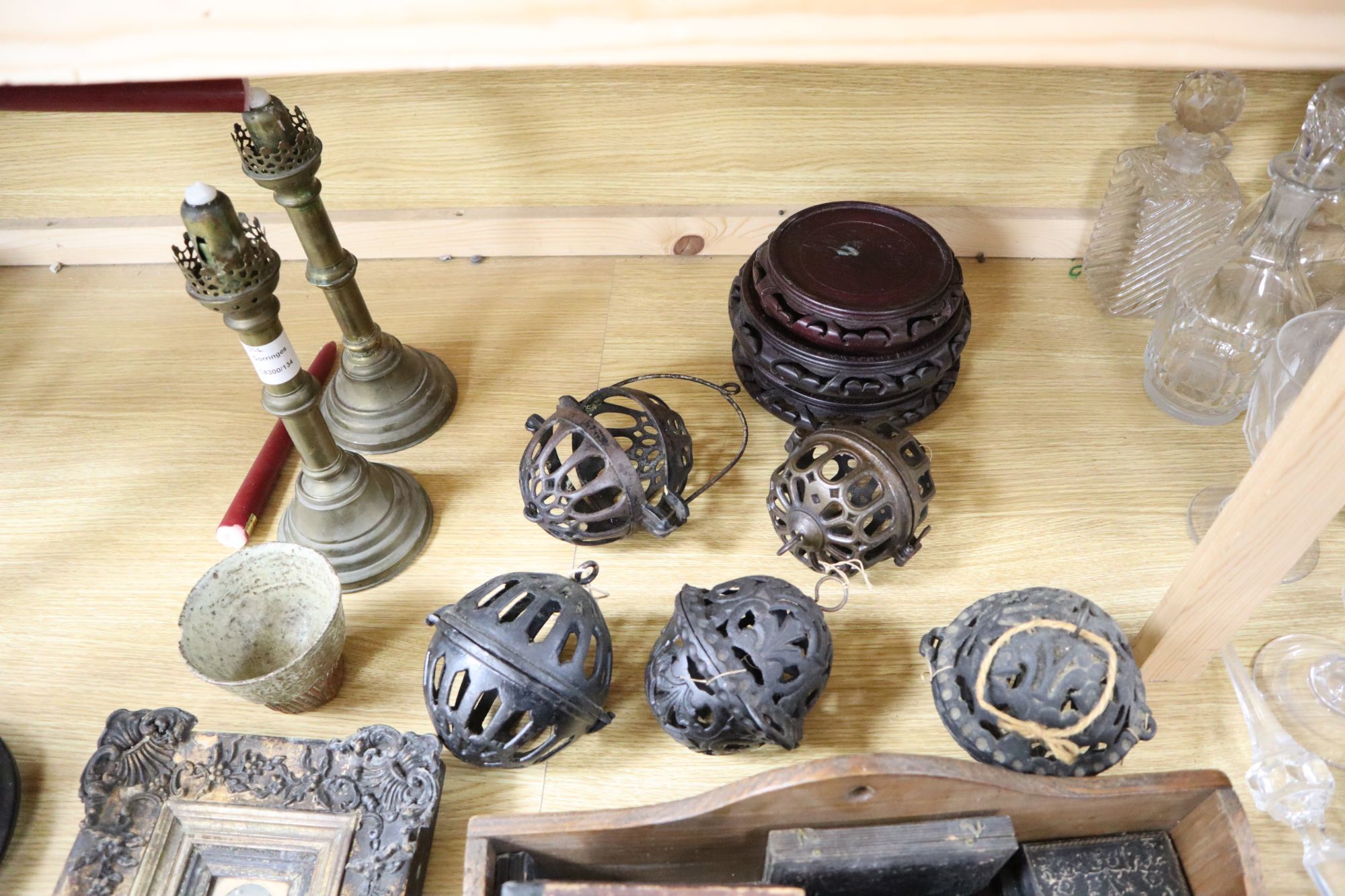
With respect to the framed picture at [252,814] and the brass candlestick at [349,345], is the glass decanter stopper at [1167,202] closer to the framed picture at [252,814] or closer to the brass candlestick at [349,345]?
the brass candlestick at [349,345]

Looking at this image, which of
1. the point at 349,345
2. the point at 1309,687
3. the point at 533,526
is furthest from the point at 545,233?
the point at 1309,687

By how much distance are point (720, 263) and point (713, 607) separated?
729mm

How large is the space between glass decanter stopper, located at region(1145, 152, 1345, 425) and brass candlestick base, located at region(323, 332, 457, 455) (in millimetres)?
1029

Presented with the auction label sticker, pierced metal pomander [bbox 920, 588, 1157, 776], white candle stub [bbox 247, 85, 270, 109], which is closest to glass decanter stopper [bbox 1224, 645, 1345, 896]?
pierced metal pomander [bbox 920, 588, 1157, 776]

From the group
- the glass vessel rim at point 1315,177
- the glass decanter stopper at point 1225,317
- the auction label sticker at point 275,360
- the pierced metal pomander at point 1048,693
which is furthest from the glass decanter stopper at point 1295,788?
the auction label sticker at point 275,360

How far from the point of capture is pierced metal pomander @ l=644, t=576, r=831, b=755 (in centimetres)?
91

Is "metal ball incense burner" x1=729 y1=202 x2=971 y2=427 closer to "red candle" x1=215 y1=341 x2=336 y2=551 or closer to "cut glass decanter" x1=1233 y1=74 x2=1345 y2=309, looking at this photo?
"cut glass decanter" x1=1233 y1=74 x2=1345 y2=309

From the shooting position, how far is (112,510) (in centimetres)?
127

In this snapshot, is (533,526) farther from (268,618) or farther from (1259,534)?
(1259,534)

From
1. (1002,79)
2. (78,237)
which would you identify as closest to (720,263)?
(1002,79)

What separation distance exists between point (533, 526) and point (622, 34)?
866 millimetres

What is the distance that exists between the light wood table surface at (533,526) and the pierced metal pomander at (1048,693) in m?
0.13

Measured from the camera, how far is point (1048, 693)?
873 millimetres

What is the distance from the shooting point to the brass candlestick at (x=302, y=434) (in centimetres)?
86
